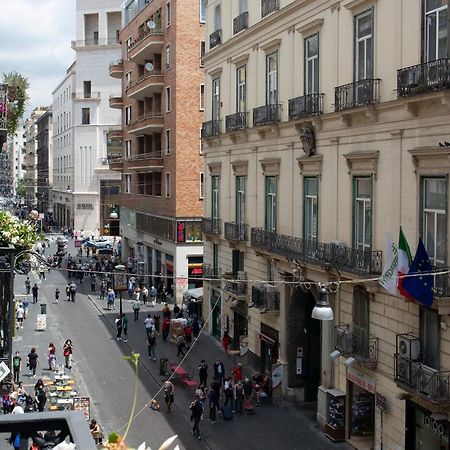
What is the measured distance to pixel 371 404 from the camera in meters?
21.7

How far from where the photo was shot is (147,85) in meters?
50.1

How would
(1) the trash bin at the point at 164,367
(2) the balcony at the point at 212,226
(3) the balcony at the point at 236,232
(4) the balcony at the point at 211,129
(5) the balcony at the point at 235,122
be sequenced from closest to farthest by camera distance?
(1) the trash bin at the point at 164,367, (5) the balcony at the point at 235,122, (3) the balcony at the point at 236,232, (4) the balcony at the point at 211,129, (2) the balcony at the point at 212,226

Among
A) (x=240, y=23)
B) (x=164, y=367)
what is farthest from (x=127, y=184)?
(x=164, y=367)

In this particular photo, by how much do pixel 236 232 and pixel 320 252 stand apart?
8.91 meters

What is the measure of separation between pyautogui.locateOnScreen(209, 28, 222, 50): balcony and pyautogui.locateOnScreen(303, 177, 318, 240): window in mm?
11563

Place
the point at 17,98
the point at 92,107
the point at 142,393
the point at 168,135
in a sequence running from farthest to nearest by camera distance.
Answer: the point at 92,107 → the point at 168,135 → the point at 17,98 → the point at 142,393

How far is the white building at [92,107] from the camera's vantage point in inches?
3376

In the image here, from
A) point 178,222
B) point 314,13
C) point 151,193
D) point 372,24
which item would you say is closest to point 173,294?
point 178,222

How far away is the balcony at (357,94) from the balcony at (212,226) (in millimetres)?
13619

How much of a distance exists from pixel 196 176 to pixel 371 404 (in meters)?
27.6

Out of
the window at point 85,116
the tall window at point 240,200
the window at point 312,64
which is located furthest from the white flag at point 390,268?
the window at point 85,116

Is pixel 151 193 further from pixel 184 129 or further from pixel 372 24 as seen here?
pixel 372 24

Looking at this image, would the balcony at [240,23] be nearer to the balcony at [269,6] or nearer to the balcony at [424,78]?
the balcony at [269,6]

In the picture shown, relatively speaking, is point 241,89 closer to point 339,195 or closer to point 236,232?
point 236,232
